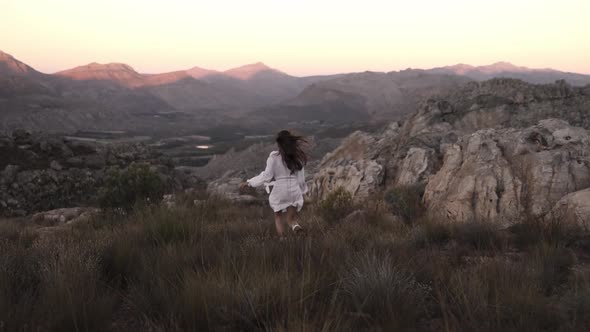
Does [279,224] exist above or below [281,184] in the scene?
below

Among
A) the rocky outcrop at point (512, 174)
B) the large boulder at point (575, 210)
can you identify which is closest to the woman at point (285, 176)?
the rocky outcrop at point (512, 174)

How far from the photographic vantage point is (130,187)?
12.4 meters

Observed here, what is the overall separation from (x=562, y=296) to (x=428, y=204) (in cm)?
710

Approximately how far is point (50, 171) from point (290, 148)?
763 inches

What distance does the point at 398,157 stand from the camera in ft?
57.0

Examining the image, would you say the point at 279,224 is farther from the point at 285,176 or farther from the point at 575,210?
the point at 575,210

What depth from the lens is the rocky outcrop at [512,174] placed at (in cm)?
876

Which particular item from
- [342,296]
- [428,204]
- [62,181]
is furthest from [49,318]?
[62,181]

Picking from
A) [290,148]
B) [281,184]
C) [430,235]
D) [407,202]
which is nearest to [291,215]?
[281,184]

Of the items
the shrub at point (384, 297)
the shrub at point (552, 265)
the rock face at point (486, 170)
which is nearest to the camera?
the shrub at point (384, 297)

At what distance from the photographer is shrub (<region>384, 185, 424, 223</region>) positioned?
10.0 meters

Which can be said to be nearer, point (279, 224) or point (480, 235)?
point (480, 235)

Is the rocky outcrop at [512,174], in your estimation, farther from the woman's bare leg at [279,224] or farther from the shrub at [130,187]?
the shrub at [130,187]

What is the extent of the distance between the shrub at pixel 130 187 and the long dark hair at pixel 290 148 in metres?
6.39
